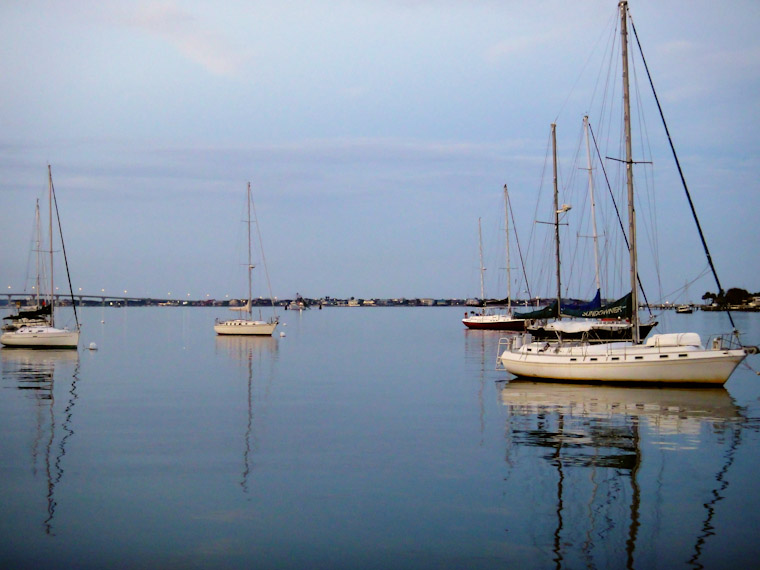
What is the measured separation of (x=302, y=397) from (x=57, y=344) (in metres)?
32.1

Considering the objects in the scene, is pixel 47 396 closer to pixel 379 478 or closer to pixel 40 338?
pixel 379 478

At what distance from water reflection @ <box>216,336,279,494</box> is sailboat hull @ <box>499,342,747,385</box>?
41.2 ft

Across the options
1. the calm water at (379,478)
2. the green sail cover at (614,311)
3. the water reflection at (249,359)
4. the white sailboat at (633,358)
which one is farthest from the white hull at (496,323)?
the calm water at (379,478)

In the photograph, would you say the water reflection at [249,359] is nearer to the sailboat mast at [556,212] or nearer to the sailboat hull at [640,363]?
the sailboat hull at [640,363]

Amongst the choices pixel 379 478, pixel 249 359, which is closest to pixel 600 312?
pixel 379 478

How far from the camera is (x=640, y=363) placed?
32906mm

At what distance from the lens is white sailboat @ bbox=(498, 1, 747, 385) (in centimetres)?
3234

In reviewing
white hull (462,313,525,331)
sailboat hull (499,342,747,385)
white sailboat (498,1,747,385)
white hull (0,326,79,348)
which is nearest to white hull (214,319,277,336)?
white hull (0,326,79,348)

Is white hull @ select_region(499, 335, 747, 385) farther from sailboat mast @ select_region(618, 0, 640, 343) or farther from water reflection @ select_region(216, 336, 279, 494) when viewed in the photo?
water reflection @ select_region(216, 336, 279, 494)

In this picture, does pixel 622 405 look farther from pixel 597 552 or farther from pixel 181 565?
pixel 181 565

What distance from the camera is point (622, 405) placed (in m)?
28.8

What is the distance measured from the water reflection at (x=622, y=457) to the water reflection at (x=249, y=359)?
6.20 metres

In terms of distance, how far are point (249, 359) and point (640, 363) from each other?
1054 inches

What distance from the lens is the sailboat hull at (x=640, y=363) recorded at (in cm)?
3231
